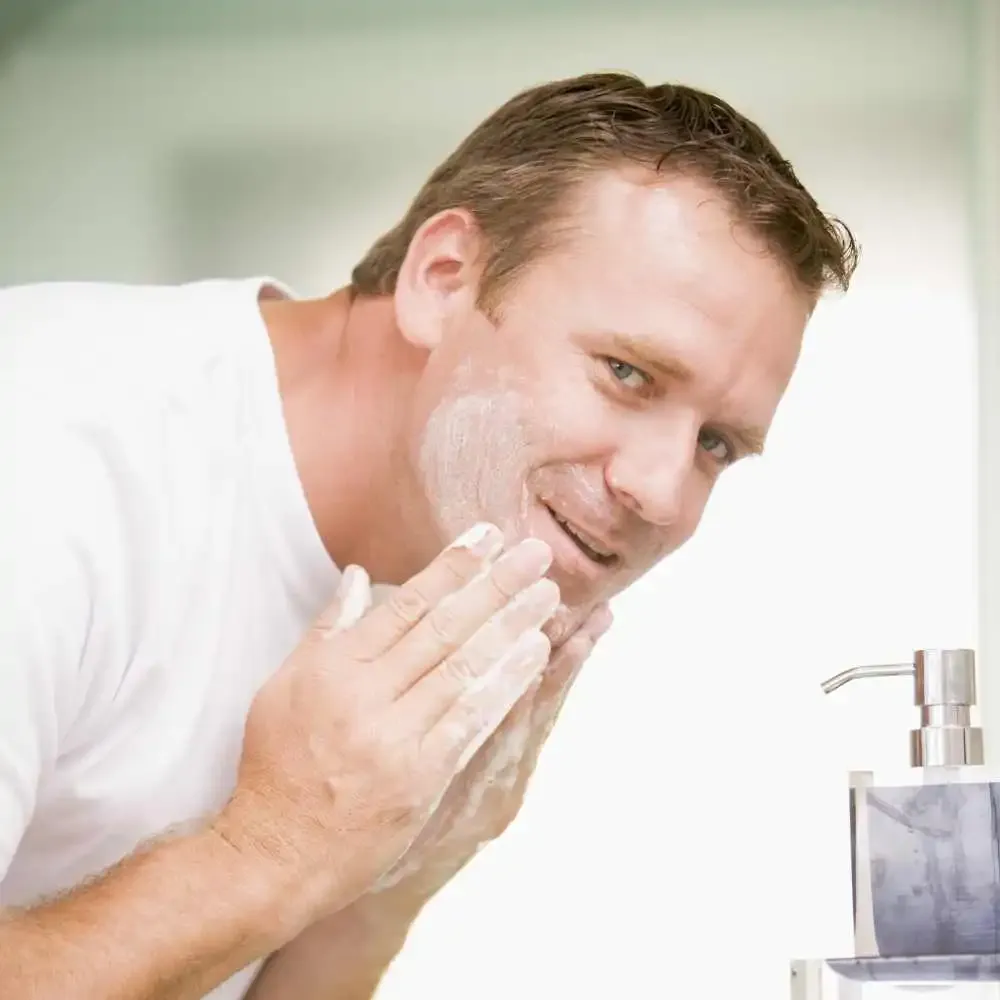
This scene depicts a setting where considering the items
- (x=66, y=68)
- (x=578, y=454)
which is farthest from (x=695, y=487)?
(x=66, y=68)

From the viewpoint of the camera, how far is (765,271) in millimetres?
986

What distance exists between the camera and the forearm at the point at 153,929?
85 cm

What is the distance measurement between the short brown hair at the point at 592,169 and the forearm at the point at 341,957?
44 cm

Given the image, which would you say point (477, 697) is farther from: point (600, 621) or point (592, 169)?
point (592, 169)

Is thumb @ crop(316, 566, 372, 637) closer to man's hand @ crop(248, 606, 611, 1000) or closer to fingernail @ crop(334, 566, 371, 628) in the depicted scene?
fingernail @ crop(334, 566, 371, 628)

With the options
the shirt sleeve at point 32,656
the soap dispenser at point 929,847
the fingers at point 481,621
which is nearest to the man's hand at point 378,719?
the fingers at point 481,621

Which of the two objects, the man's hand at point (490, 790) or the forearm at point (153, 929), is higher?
the man's hand at point (490, 790)

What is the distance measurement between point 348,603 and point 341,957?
0.25m

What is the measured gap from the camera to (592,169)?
996mm

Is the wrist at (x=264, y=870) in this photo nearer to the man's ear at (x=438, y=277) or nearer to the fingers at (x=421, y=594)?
the fingers at (x=421, y=594)

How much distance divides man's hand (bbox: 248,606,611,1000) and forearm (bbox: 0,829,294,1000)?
0.08m

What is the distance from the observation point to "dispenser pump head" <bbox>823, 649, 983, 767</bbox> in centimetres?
98

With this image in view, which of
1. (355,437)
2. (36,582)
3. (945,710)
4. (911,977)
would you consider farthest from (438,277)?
(911,977)

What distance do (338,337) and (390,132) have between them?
7.2 inches
